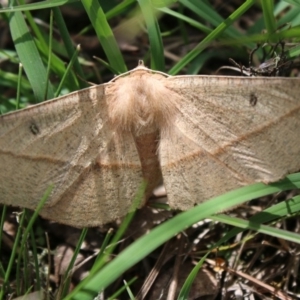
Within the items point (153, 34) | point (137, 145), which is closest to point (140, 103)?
point (137, 145)

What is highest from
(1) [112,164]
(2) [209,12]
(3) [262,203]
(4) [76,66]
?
(2) [209,12]

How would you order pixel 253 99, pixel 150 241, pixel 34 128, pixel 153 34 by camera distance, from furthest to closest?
pixel 153 34 < pixel 34 128 < pixel 253 99 < pixel 150 241

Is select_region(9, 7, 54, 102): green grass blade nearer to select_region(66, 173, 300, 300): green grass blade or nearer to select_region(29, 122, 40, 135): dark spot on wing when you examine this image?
select_region(29, 122, 40, 135): dark spot on wing

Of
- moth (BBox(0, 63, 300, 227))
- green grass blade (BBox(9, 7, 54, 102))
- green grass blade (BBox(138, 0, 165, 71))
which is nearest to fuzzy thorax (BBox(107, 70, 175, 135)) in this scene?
moth (BBox(0, 63, 300, 227))

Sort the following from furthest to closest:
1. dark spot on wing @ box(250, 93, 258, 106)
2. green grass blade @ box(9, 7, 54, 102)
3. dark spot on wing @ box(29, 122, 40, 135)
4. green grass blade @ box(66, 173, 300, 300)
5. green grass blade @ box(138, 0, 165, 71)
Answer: green grass blade @ box(9, 7, 54, 102), green grass blade @ box(138, 0, 165, 71), dark spot on wing @ box(29, 122, 40, 135), dark spot on wing @ box(250, 93, 258, 106), green grass blade @ box(66, 173, 300, 300)

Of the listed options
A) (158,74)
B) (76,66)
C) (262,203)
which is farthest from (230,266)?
(76,66)

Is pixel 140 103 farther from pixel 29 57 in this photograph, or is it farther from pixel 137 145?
pixel 29 57

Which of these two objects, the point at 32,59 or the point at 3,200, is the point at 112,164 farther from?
the point at 32,59
